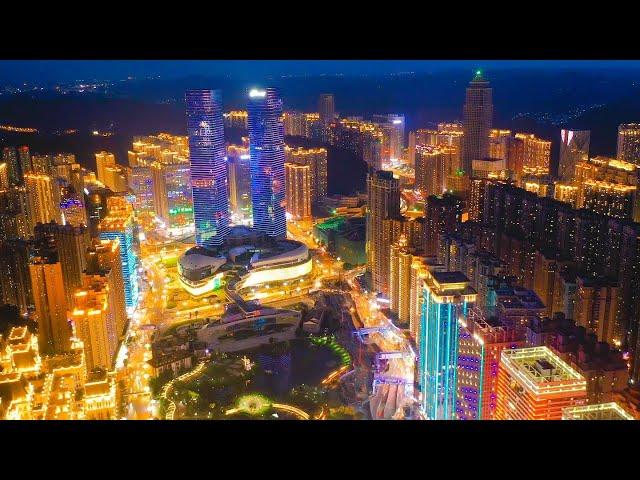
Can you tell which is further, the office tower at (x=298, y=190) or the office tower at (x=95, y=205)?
the office tower at (x=298, y=190)

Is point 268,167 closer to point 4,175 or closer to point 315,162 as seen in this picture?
point 315,162

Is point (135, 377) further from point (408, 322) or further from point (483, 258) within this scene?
point (483, 258)

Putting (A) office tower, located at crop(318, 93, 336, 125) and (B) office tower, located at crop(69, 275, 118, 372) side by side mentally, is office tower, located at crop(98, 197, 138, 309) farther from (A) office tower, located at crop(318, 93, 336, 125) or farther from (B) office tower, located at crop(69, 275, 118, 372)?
(A) office tower, located at crop(318, 93, 336, 125)

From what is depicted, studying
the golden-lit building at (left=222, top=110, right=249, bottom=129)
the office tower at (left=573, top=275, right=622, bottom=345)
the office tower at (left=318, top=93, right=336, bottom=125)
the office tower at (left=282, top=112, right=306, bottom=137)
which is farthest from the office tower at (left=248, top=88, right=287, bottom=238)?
the office tower at (left=573, top=275, right=622, bottom=345)

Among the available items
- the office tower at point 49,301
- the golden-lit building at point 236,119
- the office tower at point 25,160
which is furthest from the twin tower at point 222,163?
the office tower at point 49,301

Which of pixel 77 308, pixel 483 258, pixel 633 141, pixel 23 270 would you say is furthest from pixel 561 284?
pixel 23 270

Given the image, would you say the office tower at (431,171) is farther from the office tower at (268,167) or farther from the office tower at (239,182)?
the office tower at (239,182)
